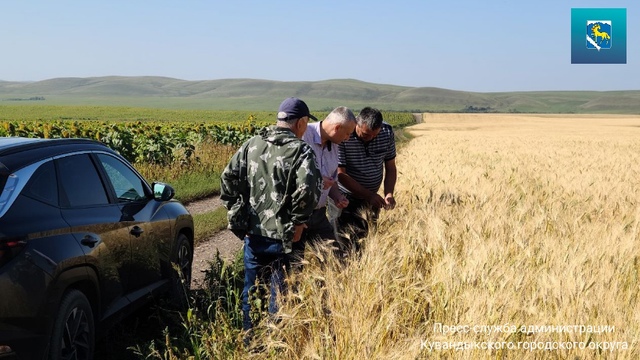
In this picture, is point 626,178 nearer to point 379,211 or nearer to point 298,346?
point 379,211

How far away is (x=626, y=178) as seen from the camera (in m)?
10.9

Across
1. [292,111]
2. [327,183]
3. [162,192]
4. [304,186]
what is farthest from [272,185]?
[162,192]

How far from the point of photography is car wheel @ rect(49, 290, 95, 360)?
397 cm

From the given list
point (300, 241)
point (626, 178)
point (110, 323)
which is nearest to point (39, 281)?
point (110, 323)

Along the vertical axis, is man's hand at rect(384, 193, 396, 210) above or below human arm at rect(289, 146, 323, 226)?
below

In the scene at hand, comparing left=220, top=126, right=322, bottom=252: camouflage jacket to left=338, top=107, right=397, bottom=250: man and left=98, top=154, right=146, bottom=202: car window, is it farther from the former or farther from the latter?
left=338, top=107, right=397, bottom=250: man

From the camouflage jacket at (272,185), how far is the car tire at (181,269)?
1.64 metres

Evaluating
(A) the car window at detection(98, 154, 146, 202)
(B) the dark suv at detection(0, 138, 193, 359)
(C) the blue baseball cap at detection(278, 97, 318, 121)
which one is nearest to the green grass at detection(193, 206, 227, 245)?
(A) the car window at detection(98, 154, 146, 202)

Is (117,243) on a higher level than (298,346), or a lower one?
higher

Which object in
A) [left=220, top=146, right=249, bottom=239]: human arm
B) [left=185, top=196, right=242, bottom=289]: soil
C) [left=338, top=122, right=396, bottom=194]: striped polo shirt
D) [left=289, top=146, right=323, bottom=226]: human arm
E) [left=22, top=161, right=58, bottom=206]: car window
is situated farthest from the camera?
[left=185, top=196, right=242, bottom=289]: soil

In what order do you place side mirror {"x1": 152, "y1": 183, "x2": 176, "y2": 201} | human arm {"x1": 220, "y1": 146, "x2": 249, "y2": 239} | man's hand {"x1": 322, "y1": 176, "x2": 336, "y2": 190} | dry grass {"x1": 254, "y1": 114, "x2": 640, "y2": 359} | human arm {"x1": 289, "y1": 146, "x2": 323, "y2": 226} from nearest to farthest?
dry grass {"x1": 254, "y1": 114, "x2": 640, "y2": 359} → human arm {"x1": 289, "y1": 146, "x2": 323, "y2": 226} → human arm {"x1": 220, "y1": 146, "x2": 249, "y2": 239} → man's hand {"x1": 322, "y1": 176, "x2": 336, "y2": 190} → side mirror {"x1": 152, "y1": 183, "x2": 176, "y2": 201}

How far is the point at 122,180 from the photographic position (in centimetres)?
579

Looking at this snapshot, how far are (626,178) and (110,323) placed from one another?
8867 mm

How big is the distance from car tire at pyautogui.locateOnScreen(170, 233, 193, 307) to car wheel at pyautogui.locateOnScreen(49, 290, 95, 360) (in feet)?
5.30
